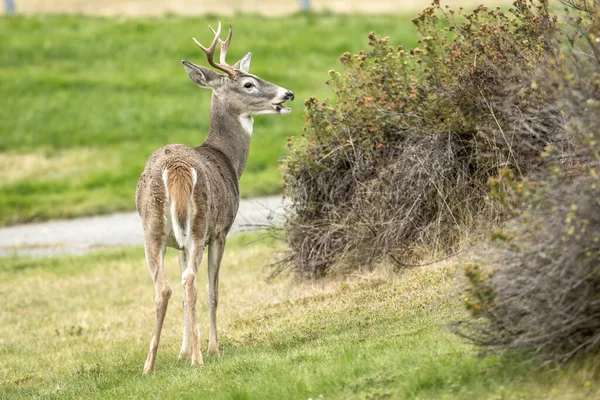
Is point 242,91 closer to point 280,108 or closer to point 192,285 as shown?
point 280,108

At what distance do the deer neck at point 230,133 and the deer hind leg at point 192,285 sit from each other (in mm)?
1918

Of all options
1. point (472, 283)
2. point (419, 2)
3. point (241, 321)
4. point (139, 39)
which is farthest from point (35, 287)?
point (419, 2)

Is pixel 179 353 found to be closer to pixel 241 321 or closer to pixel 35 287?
pixel 241 321

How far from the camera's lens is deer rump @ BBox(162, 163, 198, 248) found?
885cm

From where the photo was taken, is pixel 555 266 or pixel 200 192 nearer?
pixel 555 266

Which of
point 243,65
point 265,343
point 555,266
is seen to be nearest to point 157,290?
point 265,343

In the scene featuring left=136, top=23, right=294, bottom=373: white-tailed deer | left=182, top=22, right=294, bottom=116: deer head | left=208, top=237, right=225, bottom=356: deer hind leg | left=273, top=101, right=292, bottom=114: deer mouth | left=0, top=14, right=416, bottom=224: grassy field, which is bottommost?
left=0, top=14, right=416, bottom=224: grassy field

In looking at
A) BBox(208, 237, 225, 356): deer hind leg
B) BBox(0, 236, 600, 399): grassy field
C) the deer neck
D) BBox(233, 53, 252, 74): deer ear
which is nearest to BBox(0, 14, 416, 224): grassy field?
BBox(0, 236, 600, 399): grassy field

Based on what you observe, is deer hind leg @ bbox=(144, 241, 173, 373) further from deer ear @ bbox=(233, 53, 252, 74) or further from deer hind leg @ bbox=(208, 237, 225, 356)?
deer ear @ bbox=(233, 53, 252, 74)

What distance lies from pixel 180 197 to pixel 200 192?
1.05 feet

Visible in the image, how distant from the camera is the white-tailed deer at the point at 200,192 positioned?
351 inches

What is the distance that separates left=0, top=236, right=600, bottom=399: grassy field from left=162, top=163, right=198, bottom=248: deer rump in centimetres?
116

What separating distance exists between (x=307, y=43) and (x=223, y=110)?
17.1 metres

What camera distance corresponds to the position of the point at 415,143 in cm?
1112
